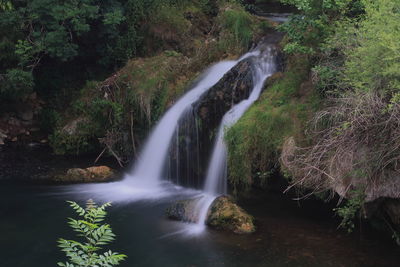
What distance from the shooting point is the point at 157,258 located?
7.18m

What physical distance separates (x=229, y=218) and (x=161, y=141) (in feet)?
11.8

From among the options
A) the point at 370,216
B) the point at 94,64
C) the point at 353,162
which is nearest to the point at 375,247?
the point at 370,216

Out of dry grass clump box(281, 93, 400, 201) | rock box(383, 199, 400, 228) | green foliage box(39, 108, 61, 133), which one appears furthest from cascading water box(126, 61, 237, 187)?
rock box(383, 199, 400, 228)

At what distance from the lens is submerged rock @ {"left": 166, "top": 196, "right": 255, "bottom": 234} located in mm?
7867

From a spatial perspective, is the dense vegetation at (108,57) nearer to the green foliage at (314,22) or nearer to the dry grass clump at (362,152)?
the green foliage at (314,22)

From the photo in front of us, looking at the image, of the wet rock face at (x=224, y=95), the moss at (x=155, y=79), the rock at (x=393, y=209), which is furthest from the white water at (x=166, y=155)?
the rock at (x=393, y=209)

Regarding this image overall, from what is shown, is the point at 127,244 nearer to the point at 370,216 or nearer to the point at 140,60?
the point at 370,216

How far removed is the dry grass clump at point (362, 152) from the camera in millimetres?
6031

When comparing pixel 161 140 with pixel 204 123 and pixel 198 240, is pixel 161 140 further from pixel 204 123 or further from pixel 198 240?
pixel 198 240

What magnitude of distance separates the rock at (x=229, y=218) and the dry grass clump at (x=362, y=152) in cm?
138

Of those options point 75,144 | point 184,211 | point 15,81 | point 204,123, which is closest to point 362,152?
point 184,211

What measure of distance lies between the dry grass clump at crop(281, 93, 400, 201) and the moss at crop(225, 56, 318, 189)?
4.70 feet

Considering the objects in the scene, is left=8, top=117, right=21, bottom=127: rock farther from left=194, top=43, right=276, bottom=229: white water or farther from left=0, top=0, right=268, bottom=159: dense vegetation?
left=194, top=43, right=276, bottom=229: white water

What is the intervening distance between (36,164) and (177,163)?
13.2 feet
